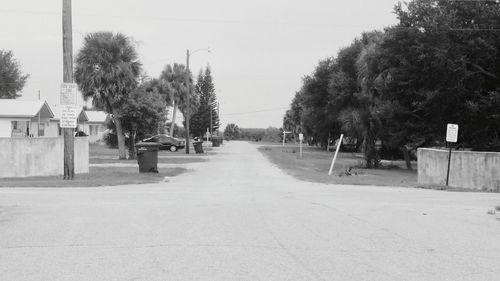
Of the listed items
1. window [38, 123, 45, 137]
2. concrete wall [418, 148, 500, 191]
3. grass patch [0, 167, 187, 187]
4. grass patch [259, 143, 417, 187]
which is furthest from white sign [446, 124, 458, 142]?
window [38, 123, 45, 137]

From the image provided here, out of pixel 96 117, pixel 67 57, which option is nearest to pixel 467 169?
pixel 67 57

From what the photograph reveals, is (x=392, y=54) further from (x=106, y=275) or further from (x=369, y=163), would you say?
(x=106, y=275)

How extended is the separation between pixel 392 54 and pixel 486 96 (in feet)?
23.6

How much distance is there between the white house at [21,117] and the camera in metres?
48.7

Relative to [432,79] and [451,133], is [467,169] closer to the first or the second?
[451,133]

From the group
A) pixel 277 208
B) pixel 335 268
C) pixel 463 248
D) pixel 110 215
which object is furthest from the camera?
pixel 277 208

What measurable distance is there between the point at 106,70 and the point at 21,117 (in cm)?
1135

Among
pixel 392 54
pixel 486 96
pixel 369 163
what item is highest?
pixel 392 54

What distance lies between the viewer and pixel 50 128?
61.6 m

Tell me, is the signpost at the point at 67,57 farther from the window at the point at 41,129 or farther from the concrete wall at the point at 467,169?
the window at the point at 41,129

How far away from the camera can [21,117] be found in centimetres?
4922

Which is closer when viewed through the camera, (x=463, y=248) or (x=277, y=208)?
(x=463, y=248)

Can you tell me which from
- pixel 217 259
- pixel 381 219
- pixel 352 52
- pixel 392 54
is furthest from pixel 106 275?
pixel 352 52

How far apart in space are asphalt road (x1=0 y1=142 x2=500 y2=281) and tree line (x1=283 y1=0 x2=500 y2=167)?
2449 cm
